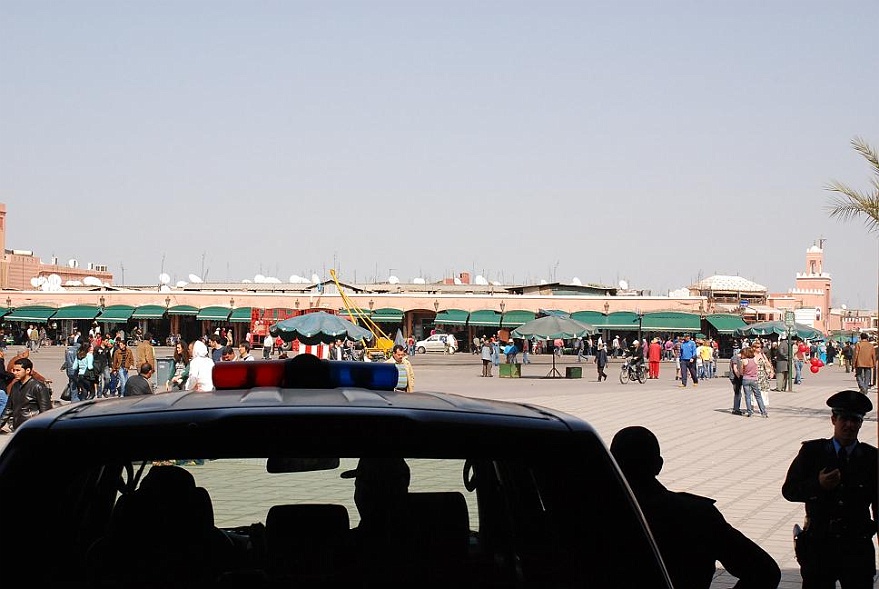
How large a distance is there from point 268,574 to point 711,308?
88161mm

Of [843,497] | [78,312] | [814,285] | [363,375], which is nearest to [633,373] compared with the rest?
[843,497]

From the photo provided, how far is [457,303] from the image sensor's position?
8719 cm

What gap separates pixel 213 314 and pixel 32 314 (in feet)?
42.1

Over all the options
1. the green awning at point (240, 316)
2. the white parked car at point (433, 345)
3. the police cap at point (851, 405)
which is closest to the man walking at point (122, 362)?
the police cap at point (851, 405)

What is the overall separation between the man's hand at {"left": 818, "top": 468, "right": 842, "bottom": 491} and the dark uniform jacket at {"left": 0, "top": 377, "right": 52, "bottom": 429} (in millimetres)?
13167

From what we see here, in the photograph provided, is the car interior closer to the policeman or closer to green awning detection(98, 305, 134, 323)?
the policeman

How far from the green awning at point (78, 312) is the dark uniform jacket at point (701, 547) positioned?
280 ft

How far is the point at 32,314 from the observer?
87062 millimetres

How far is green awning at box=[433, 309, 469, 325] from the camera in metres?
84.6

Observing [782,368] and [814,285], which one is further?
[814,285]

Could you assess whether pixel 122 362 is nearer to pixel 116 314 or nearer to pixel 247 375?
pixel 247 375

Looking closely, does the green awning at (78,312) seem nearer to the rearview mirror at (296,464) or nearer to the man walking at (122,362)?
the man walking at (122,362)

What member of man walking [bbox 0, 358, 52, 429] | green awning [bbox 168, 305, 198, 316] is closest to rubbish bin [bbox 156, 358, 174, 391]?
man walking [bbox 0, 358, 52, 429]

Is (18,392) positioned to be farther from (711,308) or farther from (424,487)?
(711,308)
